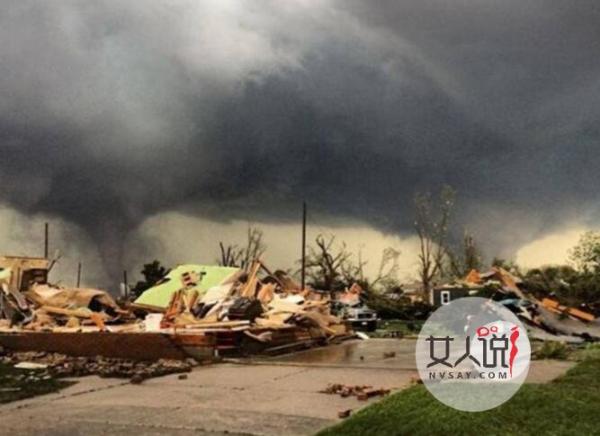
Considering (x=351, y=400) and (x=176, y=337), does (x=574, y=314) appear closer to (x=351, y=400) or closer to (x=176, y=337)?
(x=176, y=337)

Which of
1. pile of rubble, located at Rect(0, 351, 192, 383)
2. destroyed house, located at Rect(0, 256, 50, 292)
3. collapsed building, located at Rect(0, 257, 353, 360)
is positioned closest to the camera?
pile of rubble, located at Rect(0, 351, 192, 383)

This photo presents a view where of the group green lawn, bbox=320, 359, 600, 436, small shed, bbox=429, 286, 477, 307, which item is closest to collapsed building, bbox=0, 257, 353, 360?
small shed, bbox=429, 286, 477, 307

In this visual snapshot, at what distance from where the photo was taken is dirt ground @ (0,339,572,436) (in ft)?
23.7

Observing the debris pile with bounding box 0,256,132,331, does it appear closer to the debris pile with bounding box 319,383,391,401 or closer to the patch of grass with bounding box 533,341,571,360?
the debris pile with bounding box 319,383,391,401

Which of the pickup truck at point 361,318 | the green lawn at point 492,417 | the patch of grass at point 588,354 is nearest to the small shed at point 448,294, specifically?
the pickup truck at point 361,318

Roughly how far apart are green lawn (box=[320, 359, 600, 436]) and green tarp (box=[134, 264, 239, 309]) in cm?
1306

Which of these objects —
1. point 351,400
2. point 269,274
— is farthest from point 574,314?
point 351,400

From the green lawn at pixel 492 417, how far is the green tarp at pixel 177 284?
42.8 feet

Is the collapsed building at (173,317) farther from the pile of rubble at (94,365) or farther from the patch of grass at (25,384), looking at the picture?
the patch of grass at (25,384)

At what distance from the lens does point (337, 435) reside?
6496 millimetres

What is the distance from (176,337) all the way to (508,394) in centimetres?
847

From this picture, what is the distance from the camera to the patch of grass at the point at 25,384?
385 inches

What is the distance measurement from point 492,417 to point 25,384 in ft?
24.6

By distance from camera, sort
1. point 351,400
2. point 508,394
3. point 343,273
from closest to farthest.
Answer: point 508,394
point 351,400
point 343,273
